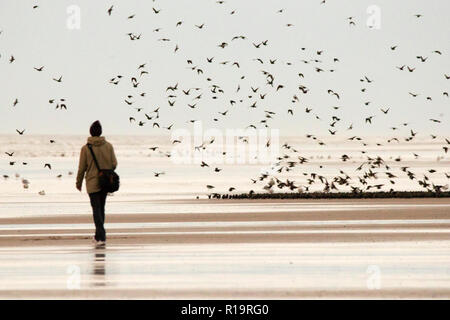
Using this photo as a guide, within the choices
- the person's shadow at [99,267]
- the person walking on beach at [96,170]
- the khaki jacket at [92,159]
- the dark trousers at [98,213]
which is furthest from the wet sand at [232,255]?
the khaki jacket at [92,159]

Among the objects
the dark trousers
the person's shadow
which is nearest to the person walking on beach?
the dark trousers

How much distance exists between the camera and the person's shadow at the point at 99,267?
19703 millimetres

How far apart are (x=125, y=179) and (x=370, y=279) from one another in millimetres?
49930

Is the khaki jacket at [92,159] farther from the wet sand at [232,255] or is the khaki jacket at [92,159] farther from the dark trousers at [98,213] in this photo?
the wet sand at [232,255]

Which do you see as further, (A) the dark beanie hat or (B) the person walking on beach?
(A) the dark beanie hat

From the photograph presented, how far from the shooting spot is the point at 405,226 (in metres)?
30.0

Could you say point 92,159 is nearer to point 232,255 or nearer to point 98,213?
point 98,213

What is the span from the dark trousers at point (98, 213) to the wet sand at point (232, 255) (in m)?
0.25

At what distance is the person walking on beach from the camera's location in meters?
26.2

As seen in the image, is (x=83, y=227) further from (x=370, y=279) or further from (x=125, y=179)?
(x=125, y=179)

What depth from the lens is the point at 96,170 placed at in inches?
1037

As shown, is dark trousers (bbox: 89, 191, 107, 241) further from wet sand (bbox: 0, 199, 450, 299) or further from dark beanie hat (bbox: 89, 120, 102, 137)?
dark beanie hat (bbox: 89, 120, 102, 137)

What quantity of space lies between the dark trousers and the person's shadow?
0.81 meters
